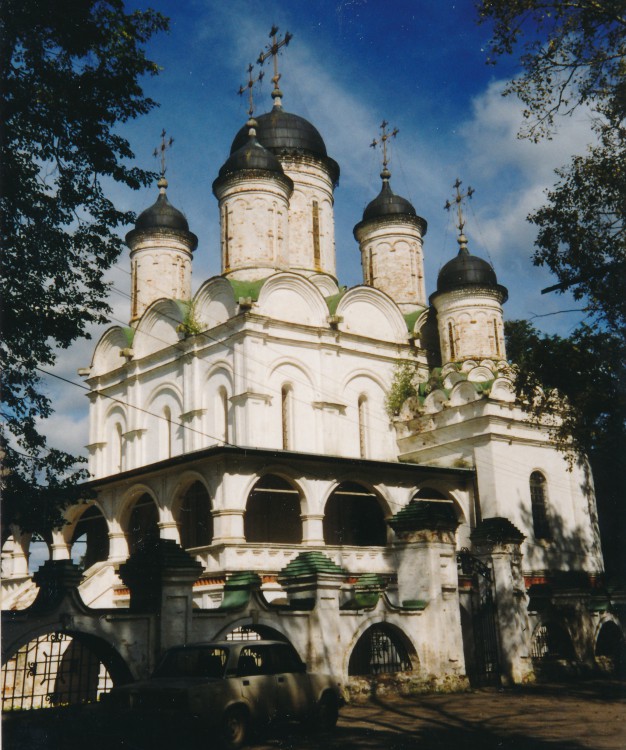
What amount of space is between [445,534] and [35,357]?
23.5ft

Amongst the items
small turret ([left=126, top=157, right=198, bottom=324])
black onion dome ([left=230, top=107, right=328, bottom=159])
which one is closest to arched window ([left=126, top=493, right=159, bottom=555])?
small turret ([left=126, top=157, right=198, bottom=324])

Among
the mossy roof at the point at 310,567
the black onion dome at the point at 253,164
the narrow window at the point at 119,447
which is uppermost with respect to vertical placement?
the black onion dome at the point at 253,164

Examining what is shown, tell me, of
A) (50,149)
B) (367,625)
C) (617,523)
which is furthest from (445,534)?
(617,523)

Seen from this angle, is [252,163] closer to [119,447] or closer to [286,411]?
[286,411]

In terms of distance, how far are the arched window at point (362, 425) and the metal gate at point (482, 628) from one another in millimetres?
8728

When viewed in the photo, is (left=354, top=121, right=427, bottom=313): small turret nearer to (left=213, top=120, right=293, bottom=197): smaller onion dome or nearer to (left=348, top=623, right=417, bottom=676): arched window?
(left=213, top=120, right=293, bottom=197): smaller onion dome

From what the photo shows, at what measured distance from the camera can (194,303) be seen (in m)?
23.9

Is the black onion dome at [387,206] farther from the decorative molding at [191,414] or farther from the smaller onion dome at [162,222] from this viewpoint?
the decorative molding at [191,414]

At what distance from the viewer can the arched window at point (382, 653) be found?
13227 mm

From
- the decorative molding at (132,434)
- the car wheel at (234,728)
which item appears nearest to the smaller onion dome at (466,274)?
the decorative molding at (132,434)

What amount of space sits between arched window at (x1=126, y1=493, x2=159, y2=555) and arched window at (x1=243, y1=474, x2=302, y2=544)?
253 centimetres

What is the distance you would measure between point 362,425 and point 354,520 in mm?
2780

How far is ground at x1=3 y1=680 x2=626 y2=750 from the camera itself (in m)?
8.57

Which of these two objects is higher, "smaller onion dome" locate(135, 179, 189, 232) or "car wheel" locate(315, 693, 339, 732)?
"smaller onion dome" locate(135, 179, 189, 232)
